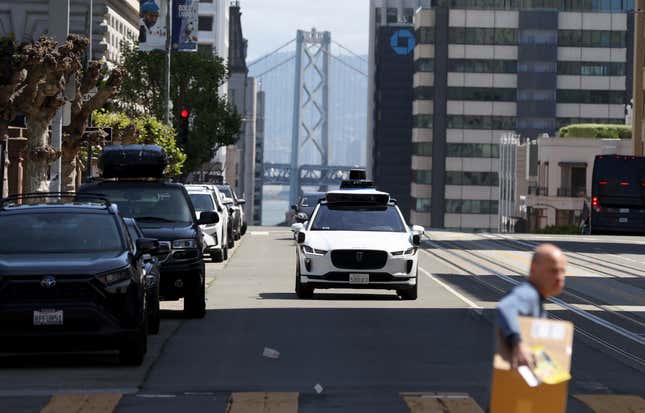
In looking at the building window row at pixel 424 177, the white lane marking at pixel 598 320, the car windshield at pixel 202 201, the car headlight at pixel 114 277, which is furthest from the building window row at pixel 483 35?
the car headlight at pixel 114 277

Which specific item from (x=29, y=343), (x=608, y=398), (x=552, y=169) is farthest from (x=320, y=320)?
(x=552, y=169)

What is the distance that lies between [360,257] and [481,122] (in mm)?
162111

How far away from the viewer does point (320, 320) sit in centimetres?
2303

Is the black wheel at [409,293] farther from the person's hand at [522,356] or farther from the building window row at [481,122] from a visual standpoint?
the building window row at [481,122]

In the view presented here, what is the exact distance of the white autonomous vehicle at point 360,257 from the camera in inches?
1059

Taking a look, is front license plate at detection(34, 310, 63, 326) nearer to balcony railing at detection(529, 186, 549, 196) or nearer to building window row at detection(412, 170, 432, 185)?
balcony railing at detection(529, 186, 549, 196)

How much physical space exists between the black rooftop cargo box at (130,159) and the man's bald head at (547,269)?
77.5ft

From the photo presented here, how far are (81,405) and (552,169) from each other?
405 ft

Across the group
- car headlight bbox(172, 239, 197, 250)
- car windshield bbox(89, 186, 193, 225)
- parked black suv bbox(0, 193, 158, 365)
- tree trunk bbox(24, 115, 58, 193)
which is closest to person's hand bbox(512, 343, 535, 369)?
parked black suv bbox(0, 193, 158, 365)

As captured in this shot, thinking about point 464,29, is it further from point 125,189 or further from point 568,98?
point 125,189

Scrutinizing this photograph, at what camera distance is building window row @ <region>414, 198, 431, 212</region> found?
19075cm

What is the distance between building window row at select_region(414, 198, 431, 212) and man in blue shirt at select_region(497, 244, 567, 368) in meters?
182

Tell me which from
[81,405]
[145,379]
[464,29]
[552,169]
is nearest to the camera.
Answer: [81,405]

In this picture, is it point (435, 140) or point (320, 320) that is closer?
point (320, 320)
